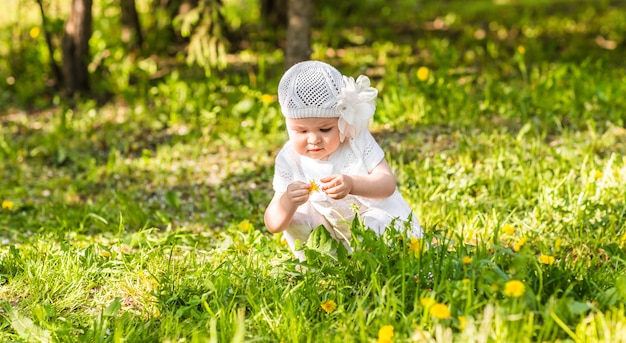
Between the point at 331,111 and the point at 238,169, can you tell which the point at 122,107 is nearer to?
the point at 238,169

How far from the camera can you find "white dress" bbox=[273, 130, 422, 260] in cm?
296

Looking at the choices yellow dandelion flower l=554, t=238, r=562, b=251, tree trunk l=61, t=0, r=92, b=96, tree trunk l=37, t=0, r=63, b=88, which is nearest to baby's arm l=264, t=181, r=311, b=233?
yellow dandelion flower l=554, t=238, r=562, b=251

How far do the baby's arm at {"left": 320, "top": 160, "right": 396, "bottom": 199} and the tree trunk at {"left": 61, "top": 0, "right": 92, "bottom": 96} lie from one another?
3.88 m

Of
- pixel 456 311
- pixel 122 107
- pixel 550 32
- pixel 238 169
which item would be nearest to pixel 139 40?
pixel 122 107

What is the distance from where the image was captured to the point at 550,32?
8.04 metres

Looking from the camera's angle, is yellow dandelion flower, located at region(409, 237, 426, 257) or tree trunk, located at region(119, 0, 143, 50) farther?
tree trunk, located at region(119, 0, 143, 50)

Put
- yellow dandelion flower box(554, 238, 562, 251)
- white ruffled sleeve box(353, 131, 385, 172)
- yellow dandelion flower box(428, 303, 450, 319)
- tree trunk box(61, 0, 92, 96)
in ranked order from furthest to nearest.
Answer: tree trunk box(61, 0, 92, 96) → yellow dandelion flower box(554, 238, 562, 251) → white ruffled sleeve box(353, 131, 385, 172) → yellow dandelion flower box(428, 303, 450, 319)

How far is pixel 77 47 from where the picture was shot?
20.0ft

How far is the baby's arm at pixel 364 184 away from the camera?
8.91 feet

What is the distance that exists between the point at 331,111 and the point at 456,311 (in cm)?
92

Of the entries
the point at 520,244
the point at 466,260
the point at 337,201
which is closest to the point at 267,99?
the point at 337,201

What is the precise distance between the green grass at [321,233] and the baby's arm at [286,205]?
17cm

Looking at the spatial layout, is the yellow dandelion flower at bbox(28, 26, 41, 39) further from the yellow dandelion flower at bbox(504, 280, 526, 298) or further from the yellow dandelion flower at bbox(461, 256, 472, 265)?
the yellow dandelion flower at bbox(504, 280, 526, 298)

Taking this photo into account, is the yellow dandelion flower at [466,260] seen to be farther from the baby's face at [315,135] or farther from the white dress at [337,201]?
the baby's face at [315,135]
